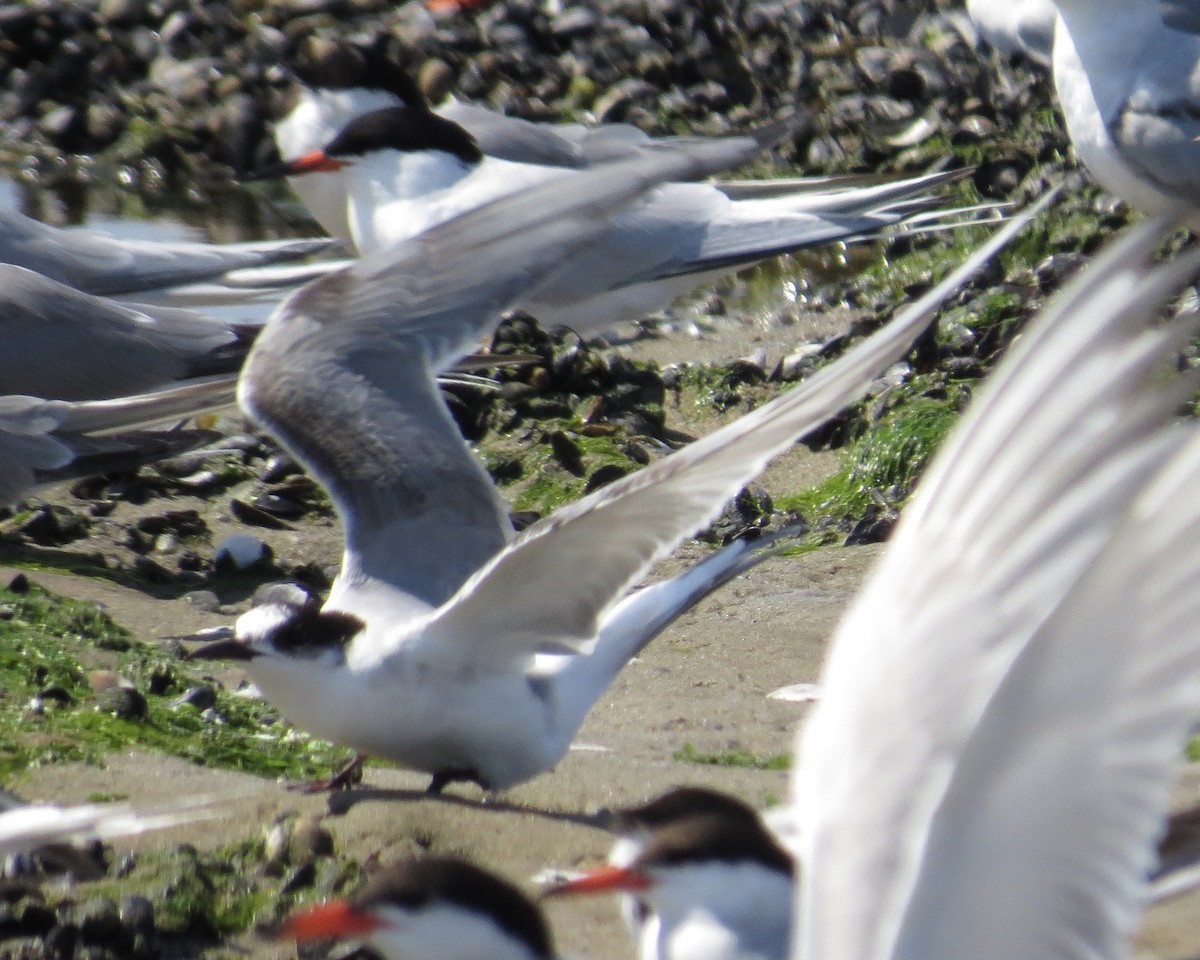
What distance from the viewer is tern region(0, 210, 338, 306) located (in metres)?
7.03

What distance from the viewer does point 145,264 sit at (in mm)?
7402

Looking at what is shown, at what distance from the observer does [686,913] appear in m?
2.69

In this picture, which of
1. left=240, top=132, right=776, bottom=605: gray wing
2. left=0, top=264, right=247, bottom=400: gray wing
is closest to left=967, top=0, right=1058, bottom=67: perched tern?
left=0, top=264, right=247, bottom=400: gray wing

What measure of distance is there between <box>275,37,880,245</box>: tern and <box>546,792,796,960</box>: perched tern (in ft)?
13.3

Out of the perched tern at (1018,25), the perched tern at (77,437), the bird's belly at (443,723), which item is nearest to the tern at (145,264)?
the perched tern at (77,437)

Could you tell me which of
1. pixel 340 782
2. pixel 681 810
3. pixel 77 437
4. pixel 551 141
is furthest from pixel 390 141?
pixel 681 810

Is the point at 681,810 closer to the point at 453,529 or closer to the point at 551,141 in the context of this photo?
the point at 453,529

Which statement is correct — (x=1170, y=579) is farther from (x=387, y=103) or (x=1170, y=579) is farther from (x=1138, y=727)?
(x=387, y=103)

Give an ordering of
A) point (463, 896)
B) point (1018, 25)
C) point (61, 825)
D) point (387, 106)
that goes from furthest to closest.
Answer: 1. point (1018, 25)
2. point (387, 106)
3. point (463, 896)
4. point (61, 825)

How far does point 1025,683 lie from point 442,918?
3.09 ft

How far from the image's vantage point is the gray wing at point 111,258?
699 centimetres

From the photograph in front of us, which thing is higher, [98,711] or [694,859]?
[694,859]

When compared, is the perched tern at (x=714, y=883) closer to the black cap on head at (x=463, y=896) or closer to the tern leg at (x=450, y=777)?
the black cap on head at (x=463, y=896)

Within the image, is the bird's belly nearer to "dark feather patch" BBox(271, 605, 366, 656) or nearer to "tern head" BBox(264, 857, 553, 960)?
"dark feather patch" BBox(271, 605, 366, 656)
